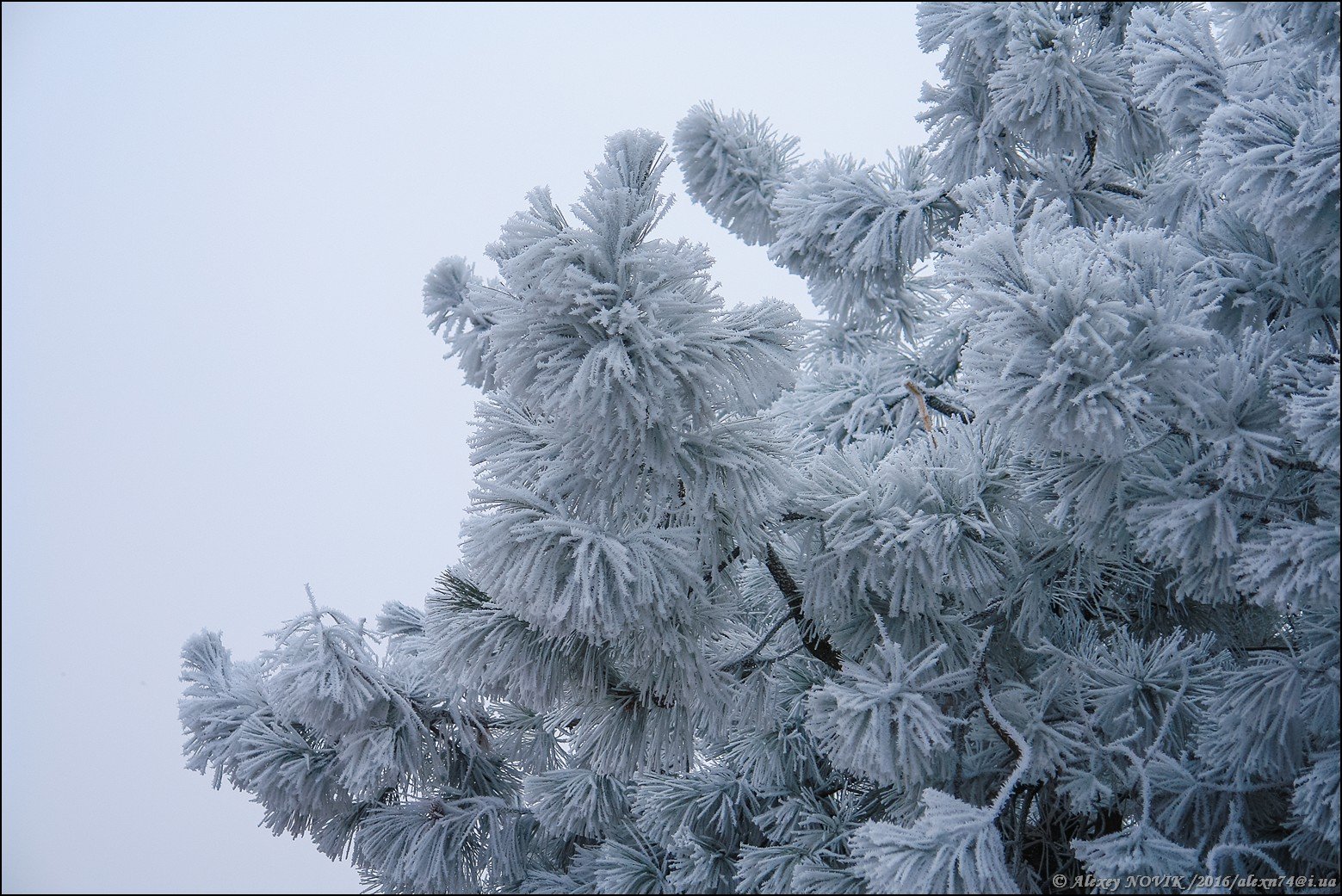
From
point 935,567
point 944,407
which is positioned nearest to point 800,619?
point 935,567

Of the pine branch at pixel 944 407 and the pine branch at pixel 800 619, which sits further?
the pine branch at pixel 944 407

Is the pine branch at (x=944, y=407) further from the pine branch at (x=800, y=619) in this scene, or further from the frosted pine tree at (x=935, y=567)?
the pine branch at (x=800, y=619)

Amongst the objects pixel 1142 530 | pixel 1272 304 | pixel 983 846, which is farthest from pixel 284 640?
pixel 1272 304

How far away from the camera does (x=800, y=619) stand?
78 centimetres

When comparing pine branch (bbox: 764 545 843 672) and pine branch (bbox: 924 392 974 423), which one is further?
pine branch (bbox: 924 392 974 423)

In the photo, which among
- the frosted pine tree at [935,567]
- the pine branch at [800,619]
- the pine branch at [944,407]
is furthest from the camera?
the pine branch at [944,407]

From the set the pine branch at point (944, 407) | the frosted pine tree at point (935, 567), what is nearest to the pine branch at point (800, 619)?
the frosted pine tree at point (935, 567)

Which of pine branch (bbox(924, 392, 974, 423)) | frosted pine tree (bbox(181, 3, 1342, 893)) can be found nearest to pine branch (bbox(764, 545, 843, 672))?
frosted pine tree (bbox(181, 3, 1342, 893))

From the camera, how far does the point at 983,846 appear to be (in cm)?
62

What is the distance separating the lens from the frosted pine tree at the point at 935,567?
0.62m

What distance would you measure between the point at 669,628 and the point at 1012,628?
0.33m

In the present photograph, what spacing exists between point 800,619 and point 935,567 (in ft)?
0.43

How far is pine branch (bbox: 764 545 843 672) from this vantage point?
0.76 m

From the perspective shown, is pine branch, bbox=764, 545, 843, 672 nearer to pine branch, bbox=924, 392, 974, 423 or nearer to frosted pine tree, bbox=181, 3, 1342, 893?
frosted pine tree, bbox=181, 3, 1342, 893
